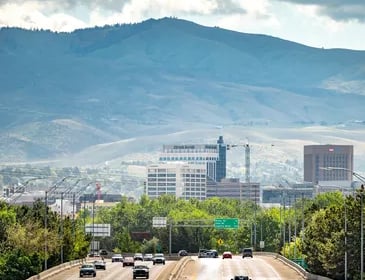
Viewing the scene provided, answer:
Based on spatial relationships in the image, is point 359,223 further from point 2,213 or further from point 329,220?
point 2,213

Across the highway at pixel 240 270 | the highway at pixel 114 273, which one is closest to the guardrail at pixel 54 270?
the highway at pixel 114 273

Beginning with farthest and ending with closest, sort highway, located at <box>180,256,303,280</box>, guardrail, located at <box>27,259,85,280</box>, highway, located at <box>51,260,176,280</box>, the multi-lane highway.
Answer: highway, located at <box>180,256,303,280</box> < the multi-lane highway < highway, located at <box>51,260,176,280</box> < guardrail, located at <box>27,259,85,280</box>

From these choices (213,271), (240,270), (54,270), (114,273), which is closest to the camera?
(114,273)

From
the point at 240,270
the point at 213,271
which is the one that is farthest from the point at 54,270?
the point at 240,270

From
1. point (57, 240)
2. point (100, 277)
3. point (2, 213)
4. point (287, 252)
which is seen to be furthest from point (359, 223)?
point (287, 252)

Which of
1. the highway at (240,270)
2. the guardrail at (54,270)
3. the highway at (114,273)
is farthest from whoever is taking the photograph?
the highway at (240,270)

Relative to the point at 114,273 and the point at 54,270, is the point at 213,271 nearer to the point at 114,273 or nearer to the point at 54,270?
the point at 114,273

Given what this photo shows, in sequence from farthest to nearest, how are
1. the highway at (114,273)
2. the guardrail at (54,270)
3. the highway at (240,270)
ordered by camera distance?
the highway at (240,270) → the highway at (114,273) → the guardrail at (54,270)

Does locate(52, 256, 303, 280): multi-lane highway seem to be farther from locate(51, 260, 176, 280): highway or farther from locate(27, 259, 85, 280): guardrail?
locate(27, 259, 85, 280): guardrail

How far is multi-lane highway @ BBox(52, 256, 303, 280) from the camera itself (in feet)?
435

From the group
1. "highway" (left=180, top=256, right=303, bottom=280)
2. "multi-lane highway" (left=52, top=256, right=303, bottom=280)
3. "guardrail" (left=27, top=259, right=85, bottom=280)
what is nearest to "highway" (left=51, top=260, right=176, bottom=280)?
"multi-lane highway" (left=52, top=256, right=303, bottom=280)

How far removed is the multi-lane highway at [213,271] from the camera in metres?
133

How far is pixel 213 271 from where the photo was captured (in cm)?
14675

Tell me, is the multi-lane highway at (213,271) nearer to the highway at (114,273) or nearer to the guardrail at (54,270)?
the highway at (114,273)
